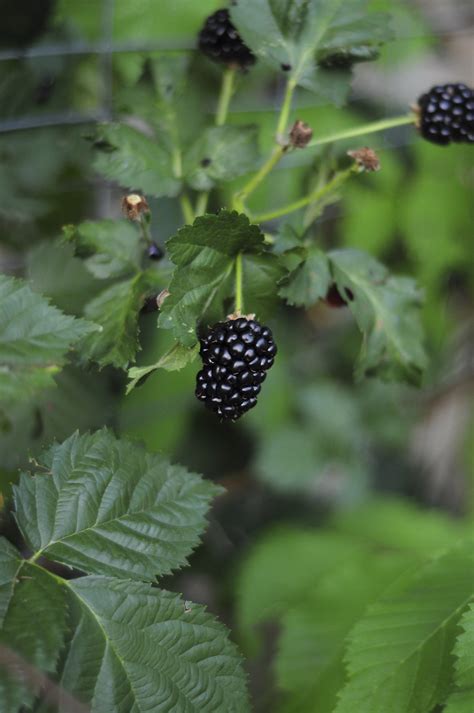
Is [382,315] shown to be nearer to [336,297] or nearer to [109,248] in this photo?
[336,297]

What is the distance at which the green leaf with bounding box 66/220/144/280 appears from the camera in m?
0.95

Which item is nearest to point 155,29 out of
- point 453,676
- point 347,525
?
point 347,525

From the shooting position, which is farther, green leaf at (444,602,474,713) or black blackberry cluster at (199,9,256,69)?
black blackberry cluster at (199,9,256,69)

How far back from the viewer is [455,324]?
2.20 meters

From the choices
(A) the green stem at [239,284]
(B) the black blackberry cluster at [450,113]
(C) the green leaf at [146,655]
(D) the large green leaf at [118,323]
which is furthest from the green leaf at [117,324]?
(B) the black blackberry cluster at [450,113]

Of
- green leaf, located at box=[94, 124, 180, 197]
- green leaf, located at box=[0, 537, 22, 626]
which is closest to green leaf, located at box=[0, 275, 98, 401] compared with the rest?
green leaf, located at box=[0, 537, 22, 626]

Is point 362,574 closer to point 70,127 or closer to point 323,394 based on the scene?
point 323,394

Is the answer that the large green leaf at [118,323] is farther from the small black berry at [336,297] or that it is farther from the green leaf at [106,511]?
the small black berry at [336,297]

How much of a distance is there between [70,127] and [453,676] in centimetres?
113

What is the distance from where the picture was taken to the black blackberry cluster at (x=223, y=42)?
100cm

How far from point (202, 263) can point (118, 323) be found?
13cm

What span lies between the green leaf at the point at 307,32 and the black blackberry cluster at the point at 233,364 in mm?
382

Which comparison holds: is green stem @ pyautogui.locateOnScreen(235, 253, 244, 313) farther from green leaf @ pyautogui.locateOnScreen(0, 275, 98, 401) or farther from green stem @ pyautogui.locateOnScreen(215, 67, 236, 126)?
green stem @ pyautogui.locateOnScreen(215, 67, 236, 126)

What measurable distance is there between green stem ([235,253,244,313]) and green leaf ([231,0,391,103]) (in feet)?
0.92
